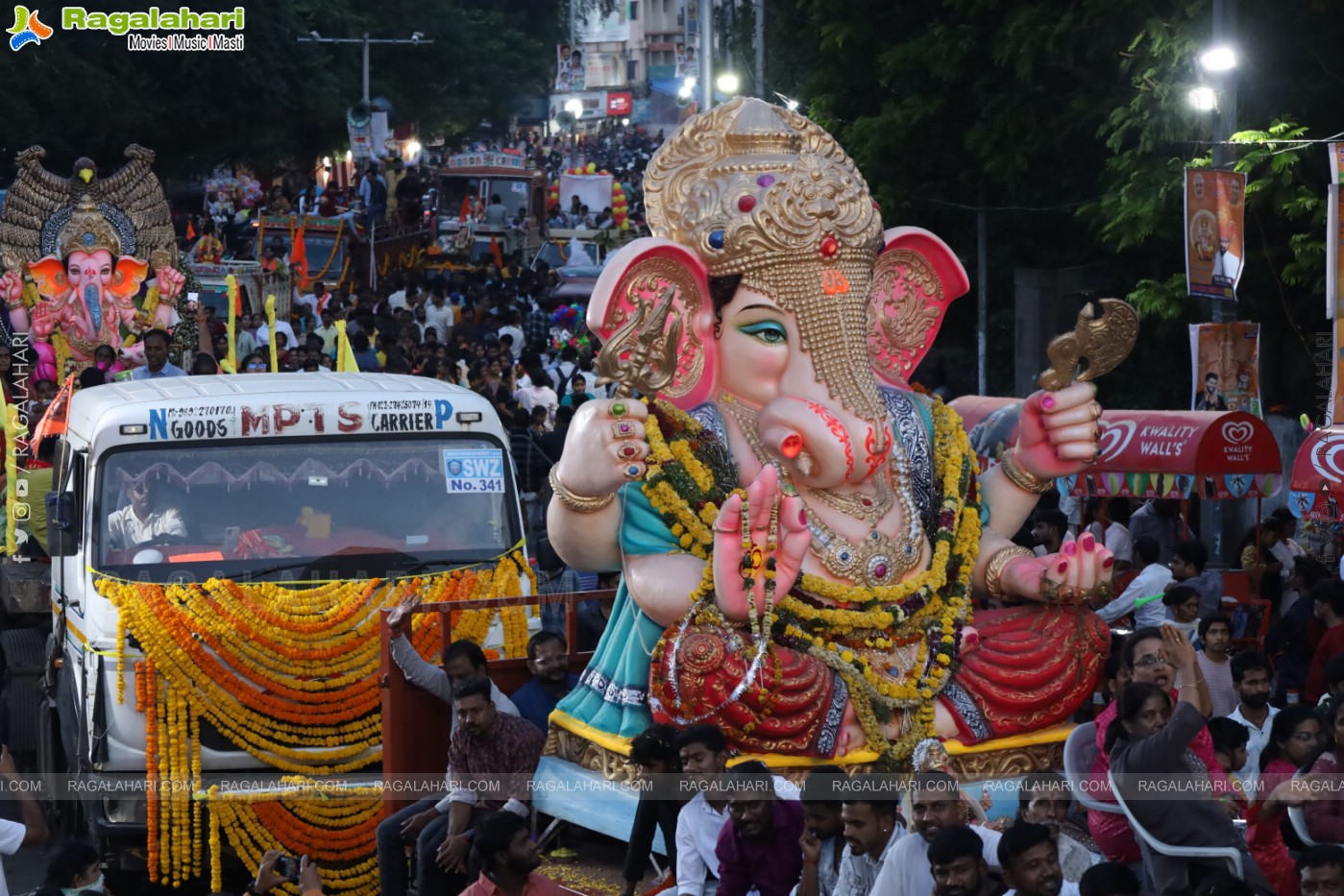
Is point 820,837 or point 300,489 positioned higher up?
point 300,489

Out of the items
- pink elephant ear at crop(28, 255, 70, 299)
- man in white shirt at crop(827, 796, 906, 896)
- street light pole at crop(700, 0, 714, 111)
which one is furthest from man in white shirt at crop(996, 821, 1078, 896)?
street light pole at crop(700, 0, 714, 111)

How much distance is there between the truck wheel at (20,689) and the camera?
38.4ft

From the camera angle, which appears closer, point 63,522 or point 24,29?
point 63,522

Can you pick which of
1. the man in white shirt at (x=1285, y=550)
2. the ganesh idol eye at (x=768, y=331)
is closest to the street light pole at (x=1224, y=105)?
the man in white shirt at (x=1285, y=550)

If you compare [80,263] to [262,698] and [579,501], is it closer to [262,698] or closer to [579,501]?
[262,698]

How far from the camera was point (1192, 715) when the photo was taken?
675 centimetres

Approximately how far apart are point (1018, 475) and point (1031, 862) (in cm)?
312

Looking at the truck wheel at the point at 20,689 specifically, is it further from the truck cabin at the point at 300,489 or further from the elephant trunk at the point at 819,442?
the elephant trunk at the point at 819,442

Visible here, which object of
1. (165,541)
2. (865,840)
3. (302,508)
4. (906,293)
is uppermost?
(906,293)

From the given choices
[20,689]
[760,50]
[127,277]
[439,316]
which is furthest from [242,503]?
[760,50]

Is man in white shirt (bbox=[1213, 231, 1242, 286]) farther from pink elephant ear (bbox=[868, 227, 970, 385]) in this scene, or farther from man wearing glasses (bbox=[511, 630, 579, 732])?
man wearing glasses (bbox=[511, 630, 579, 732])

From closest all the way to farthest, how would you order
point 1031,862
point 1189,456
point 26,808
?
point 1031,862 → point 26,808 → point 1189,456

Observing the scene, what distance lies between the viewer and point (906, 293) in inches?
373

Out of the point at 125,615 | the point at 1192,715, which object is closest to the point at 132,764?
the point at 125,615
